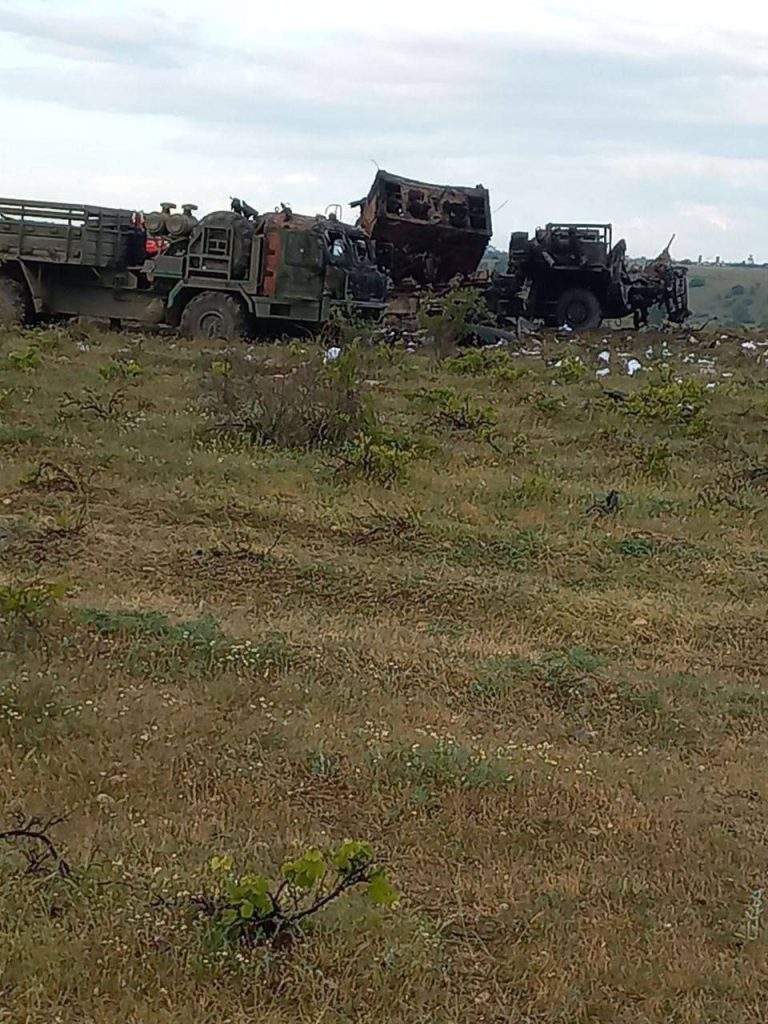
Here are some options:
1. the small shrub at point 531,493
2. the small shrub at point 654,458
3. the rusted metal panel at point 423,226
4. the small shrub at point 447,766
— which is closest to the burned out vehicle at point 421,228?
the rusted metal panel at point 423,226

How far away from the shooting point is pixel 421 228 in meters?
19.3

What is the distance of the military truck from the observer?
15.3m

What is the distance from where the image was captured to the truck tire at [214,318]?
15297 millimetres

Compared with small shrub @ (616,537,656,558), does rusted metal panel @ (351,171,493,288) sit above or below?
above

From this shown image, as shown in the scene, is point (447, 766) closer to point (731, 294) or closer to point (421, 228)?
point (421, 228)

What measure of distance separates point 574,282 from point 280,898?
18313mm

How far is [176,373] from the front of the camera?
12.7 metres

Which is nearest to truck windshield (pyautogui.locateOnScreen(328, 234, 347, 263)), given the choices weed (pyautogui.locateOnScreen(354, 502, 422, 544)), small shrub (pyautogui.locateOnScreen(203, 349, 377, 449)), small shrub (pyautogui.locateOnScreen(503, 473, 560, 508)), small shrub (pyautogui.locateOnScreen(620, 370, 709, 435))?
A: small shrub (pyautogui.locateOnScreen(620, 370, 709, 435))

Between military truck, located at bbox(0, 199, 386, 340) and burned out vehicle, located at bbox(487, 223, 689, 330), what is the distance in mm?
4267

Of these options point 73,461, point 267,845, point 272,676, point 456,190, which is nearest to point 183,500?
point 73,461

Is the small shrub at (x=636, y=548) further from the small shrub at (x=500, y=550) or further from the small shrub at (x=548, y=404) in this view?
the small shrub at (x=548, y=404)

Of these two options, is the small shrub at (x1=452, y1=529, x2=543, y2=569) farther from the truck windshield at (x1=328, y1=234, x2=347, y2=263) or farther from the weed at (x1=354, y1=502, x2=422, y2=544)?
the truck windshield at (x1=328, y1=234, x2=347, y2=263)

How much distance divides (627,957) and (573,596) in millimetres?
3257

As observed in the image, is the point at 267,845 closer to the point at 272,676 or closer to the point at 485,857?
the point at 485,857
